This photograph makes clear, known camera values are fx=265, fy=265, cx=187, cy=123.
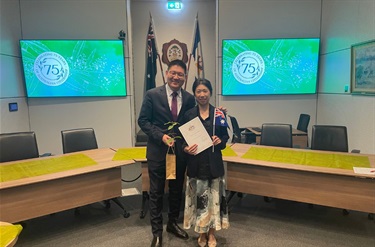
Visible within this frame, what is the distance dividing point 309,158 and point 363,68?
1.92m

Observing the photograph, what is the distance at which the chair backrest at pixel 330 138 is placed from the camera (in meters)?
3.10

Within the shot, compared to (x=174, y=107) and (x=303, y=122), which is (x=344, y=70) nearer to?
(x=303, y=122)

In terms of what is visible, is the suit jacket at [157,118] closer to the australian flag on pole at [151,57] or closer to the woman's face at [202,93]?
the woman's face at [202,93]

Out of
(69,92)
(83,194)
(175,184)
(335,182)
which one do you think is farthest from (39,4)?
(335,182)

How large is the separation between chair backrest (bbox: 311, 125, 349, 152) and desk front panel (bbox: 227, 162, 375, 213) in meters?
0.93

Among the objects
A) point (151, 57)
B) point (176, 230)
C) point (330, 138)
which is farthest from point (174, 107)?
point (151, 57)

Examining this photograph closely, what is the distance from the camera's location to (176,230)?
101 inches

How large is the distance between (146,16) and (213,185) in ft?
15.1

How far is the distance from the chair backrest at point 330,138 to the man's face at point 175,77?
191cm

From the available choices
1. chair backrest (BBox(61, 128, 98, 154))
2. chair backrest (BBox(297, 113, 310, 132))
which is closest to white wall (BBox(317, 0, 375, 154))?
chair backrest (BBox(297, 113, 310, 132))

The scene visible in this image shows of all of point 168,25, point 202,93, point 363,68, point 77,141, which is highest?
point 168,25

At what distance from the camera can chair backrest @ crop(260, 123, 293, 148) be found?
3.28 m

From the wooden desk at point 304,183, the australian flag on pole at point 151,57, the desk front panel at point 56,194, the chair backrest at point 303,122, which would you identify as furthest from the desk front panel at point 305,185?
the australian flag on pole at point 151,57

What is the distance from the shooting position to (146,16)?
5.72 metres
